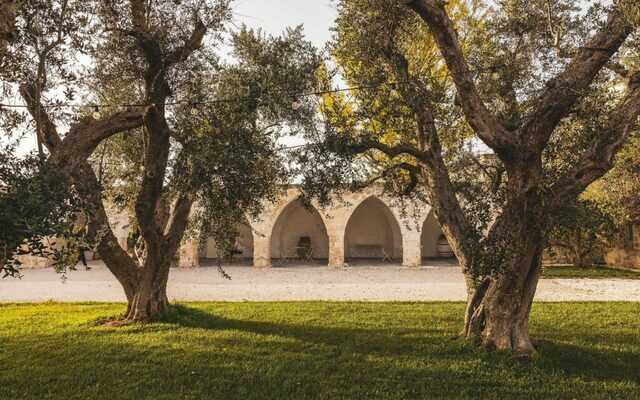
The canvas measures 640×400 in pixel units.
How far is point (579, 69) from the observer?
17.3ft

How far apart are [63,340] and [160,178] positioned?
292cm

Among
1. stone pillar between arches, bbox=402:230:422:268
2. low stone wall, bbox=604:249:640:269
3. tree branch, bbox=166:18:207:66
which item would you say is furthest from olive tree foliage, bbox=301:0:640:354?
low stone wall, bbox=604:249:640:269

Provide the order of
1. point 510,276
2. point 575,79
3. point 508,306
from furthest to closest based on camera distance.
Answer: point 508,306
point 510,276
point 575,79

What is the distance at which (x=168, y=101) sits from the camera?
734 cm

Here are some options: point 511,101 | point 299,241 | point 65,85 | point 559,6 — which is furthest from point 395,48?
point 299,241

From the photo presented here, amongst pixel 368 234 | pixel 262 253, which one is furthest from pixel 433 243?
pixel 262 253

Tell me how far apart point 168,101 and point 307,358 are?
4.34 m

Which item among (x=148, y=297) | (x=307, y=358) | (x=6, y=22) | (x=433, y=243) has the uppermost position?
(x=6, y=22)

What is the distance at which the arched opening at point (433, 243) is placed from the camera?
25934mm

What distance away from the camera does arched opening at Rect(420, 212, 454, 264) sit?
25934 millimetres

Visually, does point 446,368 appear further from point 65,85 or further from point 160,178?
point 65,85

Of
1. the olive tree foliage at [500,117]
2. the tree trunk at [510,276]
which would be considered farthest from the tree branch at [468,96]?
the tree trunk at [510,276]

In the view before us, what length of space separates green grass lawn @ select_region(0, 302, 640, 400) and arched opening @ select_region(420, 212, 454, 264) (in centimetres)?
1656

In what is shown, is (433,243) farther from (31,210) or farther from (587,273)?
(31,210)
